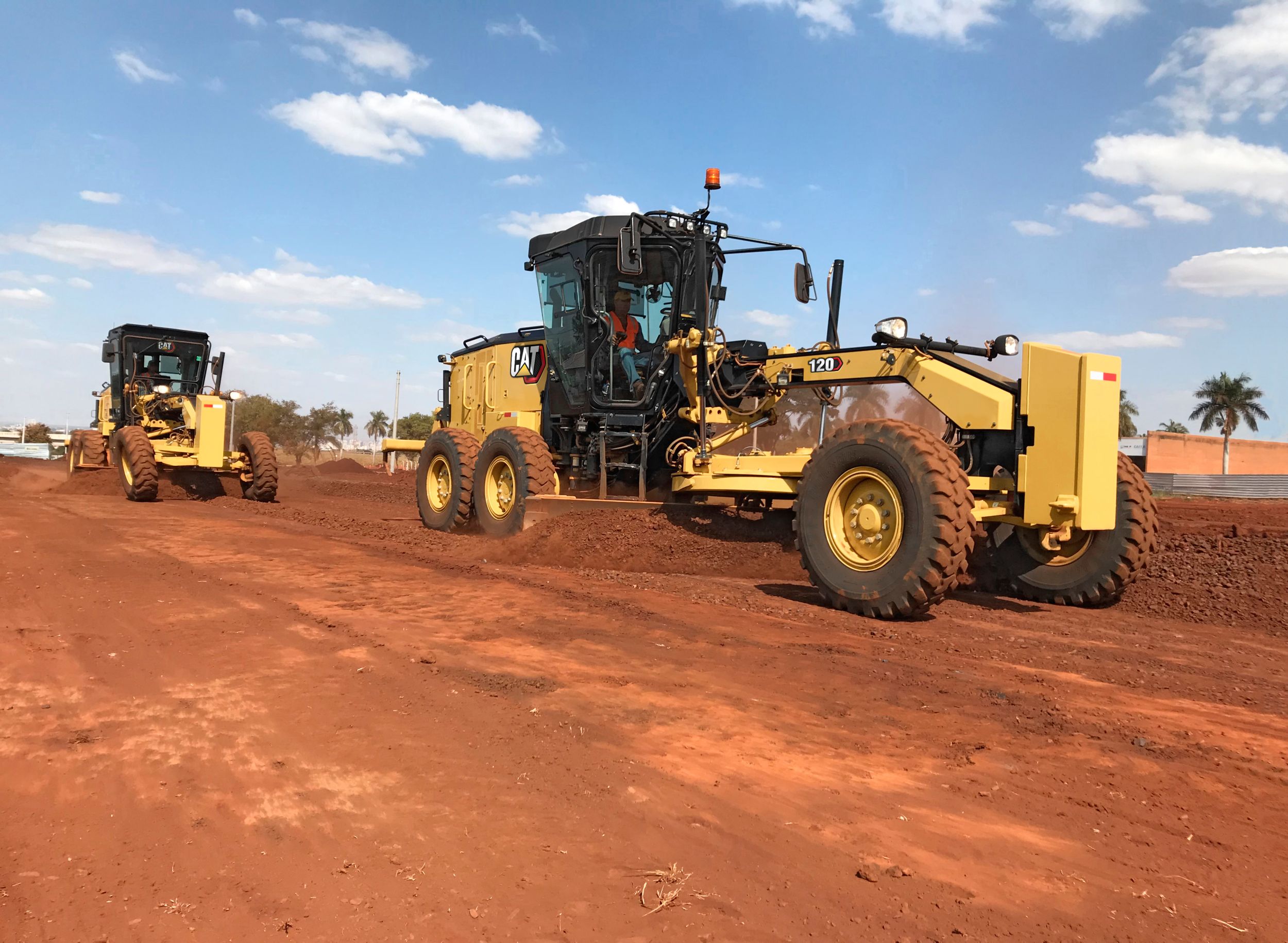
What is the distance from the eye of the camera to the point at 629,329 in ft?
34.9

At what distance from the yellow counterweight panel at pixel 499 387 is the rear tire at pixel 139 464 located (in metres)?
6.23

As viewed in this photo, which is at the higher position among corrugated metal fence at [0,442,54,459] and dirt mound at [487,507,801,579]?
corrugated metal fence at [0,442,54,459]

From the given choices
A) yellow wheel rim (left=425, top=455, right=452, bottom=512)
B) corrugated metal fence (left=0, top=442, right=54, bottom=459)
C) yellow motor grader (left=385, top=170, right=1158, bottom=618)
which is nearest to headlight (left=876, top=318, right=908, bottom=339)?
yellow motor grader (left=385, top=170, right=1158, bottom=618)

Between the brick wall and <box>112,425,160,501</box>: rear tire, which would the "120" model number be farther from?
the brick wall

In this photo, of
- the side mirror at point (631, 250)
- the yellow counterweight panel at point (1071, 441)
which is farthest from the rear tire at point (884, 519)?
the side mirror at point (631, 250)

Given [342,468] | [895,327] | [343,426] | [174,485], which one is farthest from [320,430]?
[895,327]

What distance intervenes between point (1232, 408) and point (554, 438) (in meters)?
57.5

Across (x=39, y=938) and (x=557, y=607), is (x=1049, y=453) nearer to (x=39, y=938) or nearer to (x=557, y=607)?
(x=557, y=607)

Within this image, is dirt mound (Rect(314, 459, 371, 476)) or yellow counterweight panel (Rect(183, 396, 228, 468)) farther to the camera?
dirt mound (Rect(314, 459, 371, 476))

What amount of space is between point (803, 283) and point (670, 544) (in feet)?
10.4

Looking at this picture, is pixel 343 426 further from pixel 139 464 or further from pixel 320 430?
pixel 139 464

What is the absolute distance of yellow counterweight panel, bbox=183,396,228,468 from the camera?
1684 cm

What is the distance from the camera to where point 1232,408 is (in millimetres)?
55250

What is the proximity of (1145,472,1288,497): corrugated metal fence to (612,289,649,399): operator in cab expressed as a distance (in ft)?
70.0
